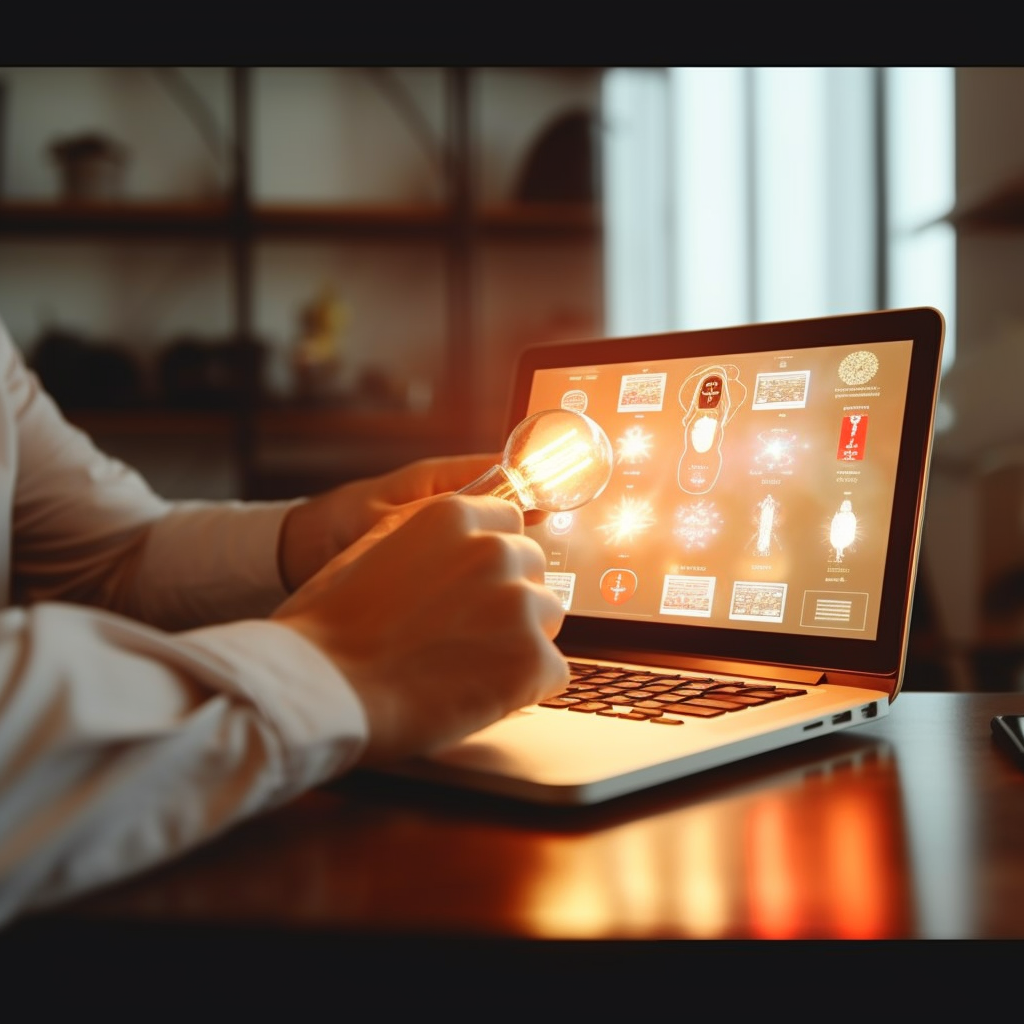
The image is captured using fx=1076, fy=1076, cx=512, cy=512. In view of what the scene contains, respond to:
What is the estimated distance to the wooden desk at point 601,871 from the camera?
352 millimetres

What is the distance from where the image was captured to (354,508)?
86 cm

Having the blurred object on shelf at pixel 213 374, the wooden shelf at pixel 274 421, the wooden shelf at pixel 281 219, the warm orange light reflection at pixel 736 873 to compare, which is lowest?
the warm orange light reflection at pixel 736 873

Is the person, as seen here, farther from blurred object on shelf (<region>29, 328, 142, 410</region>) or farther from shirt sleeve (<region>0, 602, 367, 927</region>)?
blurred object on shelf (<region>29, 328, 142, 410</region>)

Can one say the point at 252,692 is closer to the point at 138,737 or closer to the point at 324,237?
the point at 138,737

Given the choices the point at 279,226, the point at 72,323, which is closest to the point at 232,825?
the point at 279,226

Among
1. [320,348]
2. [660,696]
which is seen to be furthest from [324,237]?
[660,696]

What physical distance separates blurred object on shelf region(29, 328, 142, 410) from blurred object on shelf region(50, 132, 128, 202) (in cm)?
38

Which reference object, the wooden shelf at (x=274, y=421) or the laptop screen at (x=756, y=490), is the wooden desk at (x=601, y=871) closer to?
the laptop screen at (x=756, y=490)

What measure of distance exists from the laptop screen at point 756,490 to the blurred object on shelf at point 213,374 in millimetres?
2168

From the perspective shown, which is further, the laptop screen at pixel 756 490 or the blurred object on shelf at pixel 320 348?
the blurred object on shelf at pixel 320 348

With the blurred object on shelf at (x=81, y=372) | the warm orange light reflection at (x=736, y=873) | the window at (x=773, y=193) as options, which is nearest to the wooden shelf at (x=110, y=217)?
the blurred object on shelf at (x=81, y=372)

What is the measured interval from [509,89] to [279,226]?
2.75 feet

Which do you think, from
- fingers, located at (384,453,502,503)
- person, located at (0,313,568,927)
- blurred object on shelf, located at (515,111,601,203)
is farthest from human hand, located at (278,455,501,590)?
blurred object on shelf, located at (515,111,601,203)

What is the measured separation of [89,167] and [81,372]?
0.55 metres
